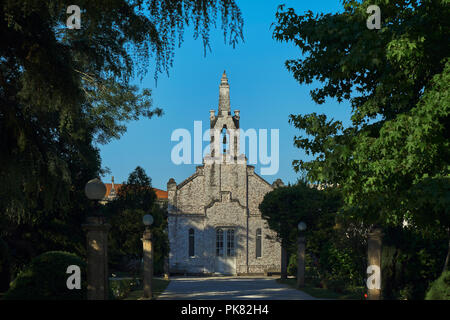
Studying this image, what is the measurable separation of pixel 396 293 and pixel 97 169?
1392 cm

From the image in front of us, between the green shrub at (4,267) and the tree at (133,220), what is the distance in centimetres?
986

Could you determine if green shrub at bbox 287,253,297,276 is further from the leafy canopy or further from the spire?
the leafy canopy

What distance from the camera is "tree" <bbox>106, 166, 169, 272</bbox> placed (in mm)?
26812

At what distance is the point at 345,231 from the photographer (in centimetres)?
2047

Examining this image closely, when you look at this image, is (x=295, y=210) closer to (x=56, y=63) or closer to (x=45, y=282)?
(x=45, y=282)

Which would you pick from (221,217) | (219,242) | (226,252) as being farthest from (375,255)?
(219,242)

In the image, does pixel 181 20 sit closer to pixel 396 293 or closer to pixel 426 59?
pixel 426 59

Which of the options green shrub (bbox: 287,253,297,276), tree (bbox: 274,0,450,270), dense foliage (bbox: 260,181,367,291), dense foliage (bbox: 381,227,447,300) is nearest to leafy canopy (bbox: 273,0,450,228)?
tree (bbox: 274,0,450,270)

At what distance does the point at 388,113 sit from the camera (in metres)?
13.1

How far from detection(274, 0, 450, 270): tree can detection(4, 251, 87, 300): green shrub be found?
21.0ft

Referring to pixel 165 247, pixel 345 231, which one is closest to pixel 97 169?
pixel 165 247

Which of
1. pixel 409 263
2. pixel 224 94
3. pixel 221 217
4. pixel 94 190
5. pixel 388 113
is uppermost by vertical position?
pixel 224 94

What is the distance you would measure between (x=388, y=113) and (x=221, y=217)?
95.3 ft

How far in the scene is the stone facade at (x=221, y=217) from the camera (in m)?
40.7
